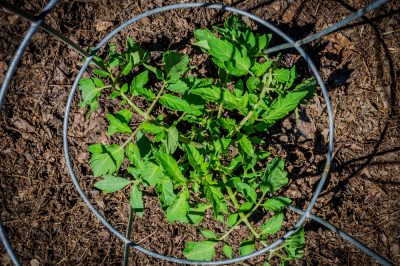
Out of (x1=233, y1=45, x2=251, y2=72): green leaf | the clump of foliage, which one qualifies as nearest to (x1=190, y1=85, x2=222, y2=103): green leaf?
the clump of foliage

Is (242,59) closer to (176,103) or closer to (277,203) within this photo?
(176,103)

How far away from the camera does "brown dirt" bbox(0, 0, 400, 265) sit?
2041mm

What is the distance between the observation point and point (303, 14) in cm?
205

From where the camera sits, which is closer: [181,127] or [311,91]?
[311,91]

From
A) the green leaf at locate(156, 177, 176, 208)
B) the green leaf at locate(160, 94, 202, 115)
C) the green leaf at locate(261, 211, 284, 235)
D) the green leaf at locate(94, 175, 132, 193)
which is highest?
the green leaf at locate(160, 94, 202, 115)

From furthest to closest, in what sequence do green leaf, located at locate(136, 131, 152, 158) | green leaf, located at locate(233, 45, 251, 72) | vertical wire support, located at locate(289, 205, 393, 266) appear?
green leaf, located at locate(136, 131, 152, 158)
green leaf, located at locate(233, 45, 251, 72)
vertical wire support, located at locate(289, 205, 393, 266)

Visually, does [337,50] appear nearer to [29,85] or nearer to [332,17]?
[332,17]

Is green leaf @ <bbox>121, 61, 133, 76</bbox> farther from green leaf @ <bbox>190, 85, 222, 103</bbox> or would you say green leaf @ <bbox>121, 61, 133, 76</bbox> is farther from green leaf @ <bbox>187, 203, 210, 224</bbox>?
green leaf @ <bbox>187, 203, 210, 224</bbox>

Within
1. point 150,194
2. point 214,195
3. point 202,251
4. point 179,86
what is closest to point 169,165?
point 214,195

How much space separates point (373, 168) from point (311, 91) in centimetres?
97

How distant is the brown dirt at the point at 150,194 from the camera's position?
6.70 feet

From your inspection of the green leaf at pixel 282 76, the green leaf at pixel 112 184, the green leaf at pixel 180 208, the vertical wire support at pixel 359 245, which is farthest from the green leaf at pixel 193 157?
the vertical wire support at pixel 359 245

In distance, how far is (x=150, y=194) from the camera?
2074 millimetres

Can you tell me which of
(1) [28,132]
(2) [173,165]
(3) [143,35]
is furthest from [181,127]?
(1) [28,132]
